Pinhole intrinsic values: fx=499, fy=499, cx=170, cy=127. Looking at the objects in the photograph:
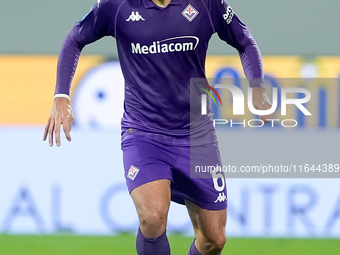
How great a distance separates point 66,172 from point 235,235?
1.58 metres

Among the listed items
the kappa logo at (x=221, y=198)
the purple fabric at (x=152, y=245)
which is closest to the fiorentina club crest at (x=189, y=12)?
the kappa logo at (x=221, y=198)

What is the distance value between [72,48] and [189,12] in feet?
2.34

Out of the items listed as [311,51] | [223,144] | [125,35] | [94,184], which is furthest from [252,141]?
[125,35]

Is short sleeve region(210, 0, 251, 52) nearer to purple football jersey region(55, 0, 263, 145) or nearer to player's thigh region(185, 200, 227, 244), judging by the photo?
purple football jersey region(55, 0, 263, 145)

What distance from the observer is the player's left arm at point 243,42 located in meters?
2.84

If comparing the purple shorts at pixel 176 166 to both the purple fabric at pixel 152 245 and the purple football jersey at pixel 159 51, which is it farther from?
the purple fabric at pixel 152 245

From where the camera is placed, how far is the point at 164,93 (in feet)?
9.16

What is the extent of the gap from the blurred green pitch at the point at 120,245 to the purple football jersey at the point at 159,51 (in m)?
1.60

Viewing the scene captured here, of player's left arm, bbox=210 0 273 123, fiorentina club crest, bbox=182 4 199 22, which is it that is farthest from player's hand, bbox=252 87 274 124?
fiorentina club crest, bbox=182 4 199 22

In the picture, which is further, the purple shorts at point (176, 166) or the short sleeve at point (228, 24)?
the short sleeve at point (228, 24)

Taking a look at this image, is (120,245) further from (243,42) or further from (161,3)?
(161,3)

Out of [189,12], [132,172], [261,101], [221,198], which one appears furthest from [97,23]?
[221,198]

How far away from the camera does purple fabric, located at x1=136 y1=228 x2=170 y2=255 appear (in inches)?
102

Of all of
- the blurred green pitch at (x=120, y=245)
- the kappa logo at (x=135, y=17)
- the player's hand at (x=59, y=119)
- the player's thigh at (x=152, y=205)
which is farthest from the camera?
the blurred green pitch at (x=120, y=245)
